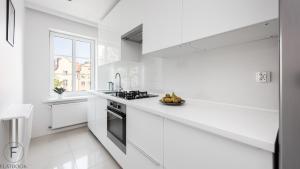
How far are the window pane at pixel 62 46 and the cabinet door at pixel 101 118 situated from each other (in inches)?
66.5

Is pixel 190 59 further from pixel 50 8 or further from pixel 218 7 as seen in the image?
pixel 50 8

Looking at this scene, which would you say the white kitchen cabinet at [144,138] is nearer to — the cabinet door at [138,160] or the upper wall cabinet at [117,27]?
the cabinet door at [138,160]

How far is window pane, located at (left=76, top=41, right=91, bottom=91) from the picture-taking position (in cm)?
341

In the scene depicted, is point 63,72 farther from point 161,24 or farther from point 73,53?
point 161,24

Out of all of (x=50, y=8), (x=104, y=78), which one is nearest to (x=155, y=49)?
(x=104, y=78)

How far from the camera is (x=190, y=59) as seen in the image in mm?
1614

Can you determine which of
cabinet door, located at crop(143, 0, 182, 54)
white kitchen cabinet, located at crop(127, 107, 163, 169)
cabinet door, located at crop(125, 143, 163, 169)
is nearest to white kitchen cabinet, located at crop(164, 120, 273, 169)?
white kitchen cabinet, located at crop(127, 107, 163, 169)

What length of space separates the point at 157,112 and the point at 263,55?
1002 mm

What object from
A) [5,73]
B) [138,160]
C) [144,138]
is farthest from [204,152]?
[5,73]

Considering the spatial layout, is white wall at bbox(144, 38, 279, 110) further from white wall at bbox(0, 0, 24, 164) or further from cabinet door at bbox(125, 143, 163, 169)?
white wall at bbox(0, 0, 24, 164)

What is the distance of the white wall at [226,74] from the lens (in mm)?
1064

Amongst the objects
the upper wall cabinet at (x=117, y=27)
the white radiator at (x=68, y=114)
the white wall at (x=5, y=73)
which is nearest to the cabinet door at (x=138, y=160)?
the white wall at (x=5, y=73)

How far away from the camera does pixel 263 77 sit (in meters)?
1.07

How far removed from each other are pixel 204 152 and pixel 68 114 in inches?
121
